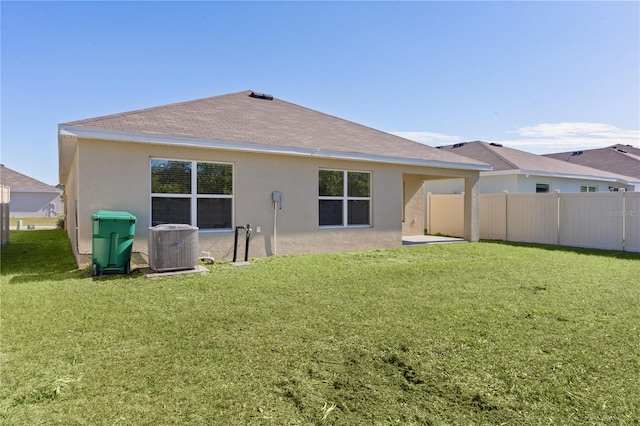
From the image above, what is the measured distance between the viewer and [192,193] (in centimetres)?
884

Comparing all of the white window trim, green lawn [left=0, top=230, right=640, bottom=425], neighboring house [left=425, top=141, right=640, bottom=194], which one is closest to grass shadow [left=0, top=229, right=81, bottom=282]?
green lawn [left=0, top=230, right=640, bottom=425]

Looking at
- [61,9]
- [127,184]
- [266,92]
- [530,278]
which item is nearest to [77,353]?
[127,184]

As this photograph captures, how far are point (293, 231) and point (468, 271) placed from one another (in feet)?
15.0

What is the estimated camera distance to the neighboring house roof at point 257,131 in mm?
8180

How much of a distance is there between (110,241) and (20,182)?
34672 millimetres

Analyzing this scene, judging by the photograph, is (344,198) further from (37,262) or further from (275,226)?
(37,262)

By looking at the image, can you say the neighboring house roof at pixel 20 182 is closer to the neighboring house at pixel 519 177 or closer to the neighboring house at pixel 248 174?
the neighboring house at pixel 248 174

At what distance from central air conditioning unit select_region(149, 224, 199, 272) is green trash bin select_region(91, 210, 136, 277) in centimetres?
47

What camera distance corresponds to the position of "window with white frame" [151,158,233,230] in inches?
335

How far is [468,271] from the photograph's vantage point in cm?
800

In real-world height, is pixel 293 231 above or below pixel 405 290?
above

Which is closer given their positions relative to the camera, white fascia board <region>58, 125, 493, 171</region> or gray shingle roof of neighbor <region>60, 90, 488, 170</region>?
white fascia board <region>58, 125, 493, 171</region>

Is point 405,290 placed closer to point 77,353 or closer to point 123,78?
point 77,353

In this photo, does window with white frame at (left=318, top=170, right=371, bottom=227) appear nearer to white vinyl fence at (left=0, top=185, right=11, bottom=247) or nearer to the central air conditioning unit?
the central air conditioning unit
